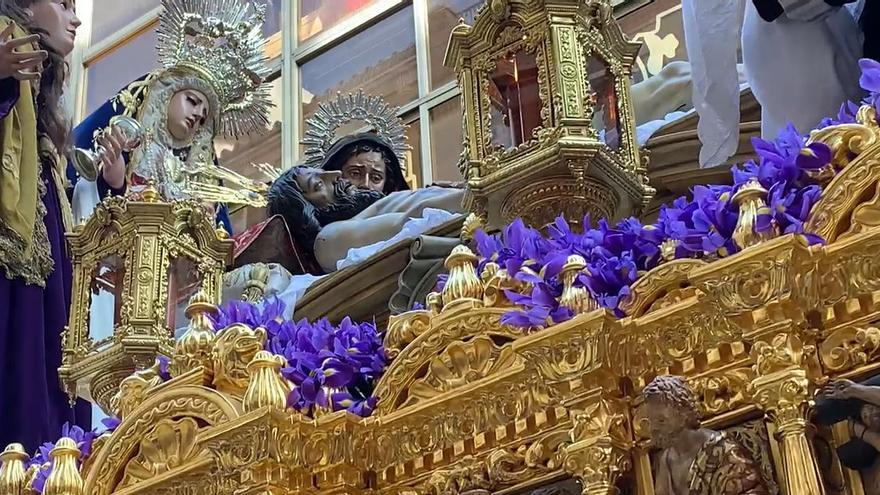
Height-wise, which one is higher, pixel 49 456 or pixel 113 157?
pixel 113 157

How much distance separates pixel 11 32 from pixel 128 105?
84cm

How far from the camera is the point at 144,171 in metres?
5.16

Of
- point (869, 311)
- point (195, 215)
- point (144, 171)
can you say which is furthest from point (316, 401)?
point (144, 171)

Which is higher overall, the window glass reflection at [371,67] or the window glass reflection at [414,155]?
the window glass reflection at [371,67]

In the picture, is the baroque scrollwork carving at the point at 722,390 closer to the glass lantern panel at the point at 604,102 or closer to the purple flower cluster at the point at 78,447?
the glass lantern panel at the point at 604,102

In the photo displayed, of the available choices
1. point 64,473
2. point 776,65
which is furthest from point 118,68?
point 776,65

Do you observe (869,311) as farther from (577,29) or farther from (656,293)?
(577,29)

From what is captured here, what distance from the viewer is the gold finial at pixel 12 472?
3.16 m

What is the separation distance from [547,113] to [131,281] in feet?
5.79

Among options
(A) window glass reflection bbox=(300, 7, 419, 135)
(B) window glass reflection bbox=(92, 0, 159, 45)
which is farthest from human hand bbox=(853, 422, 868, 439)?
(B) window glass reflection bbox=(92, 0, 159, 45)

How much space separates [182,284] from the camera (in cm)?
441

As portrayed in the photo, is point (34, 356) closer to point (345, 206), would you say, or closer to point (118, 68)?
point (345, 206)

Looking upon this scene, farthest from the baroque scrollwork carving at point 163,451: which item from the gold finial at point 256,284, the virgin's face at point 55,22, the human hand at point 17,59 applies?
the virgin's face at point 55,22

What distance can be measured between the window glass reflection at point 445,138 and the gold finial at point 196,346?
3.93 meters
